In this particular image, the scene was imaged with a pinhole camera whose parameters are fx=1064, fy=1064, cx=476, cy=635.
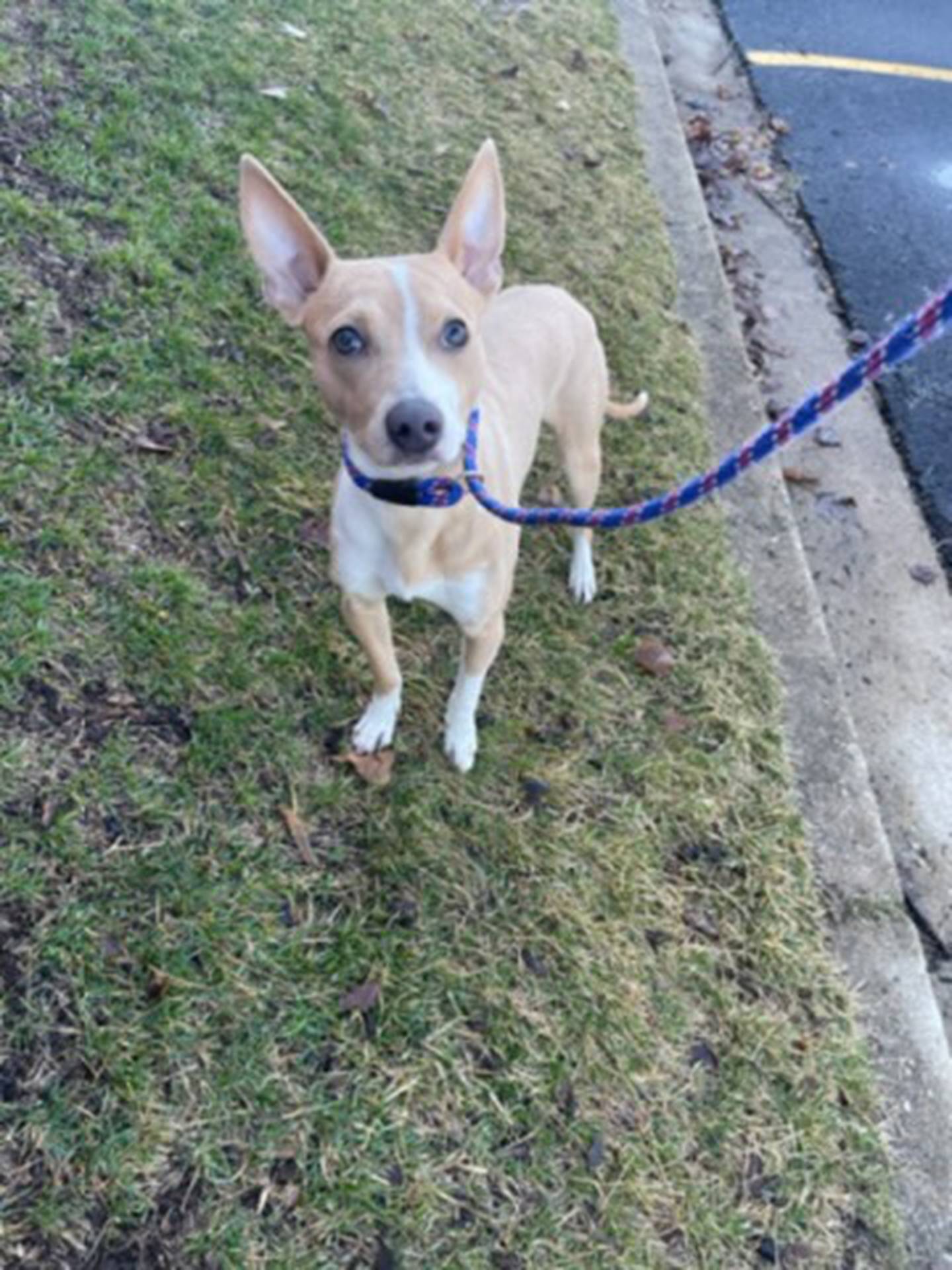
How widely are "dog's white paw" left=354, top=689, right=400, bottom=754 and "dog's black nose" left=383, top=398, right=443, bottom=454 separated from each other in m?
1.21

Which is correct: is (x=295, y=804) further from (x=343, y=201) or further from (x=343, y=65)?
(x=343, y=65)

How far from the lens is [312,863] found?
10.3ft

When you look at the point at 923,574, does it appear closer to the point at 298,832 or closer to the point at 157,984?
the point at 298,832

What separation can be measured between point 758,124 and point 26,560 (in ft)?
22.4

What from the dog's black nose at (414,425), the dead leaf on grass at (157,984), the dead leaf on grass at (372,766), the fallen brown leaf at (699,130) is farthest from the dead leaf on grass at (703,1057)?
the fallen brown leaf at (699,130)

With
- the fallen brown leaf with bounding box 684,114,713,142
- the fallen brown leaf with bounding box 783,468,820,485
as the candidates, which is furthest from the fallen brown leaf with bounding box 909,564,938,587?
the fallen brown leaf with bounding box 684,114,713,142

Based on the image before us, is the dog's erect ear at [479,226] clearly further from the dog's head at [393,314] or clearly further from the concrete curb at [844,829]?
the concrete curb at [844,829]

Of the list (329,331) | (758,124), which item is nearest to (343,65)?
(758,124)

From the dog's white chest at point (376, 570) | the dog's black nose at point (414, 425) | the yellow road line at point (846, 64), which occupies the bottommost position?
the dog's white chest at point (376, 570)

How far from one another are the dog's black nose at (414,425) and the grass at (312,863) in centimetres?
135

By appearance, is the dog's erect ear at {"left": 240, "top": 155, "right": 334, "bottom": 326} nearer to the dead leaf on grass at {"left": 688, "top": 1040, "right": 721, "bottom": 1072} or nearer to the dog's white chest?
the dog's white chest

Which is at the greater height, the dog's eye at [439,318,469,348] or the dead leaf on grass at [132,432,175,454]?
the dog's eye at [439,318,469,348]

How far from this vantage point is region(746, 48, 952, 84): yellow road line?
888 centimetres

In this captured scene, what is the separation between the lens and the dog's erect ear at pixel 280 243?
260cm
